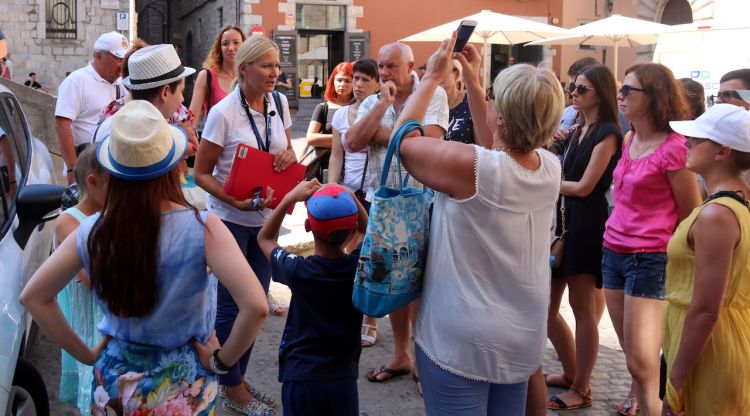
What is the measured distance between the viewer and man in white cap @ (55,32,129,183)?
5.89 metres

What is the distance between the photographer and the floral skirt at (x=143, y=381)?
98.4 inches

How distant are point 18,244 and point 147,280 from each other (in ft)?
5.75

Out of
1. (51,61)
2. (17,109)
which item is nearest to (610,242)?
(17,109)

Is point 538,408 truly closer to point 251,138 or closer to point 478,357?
point 478,357

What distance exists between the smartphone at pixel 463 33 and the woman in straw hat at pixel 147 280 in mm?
1155

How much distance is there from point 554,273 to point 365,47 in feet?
73.0

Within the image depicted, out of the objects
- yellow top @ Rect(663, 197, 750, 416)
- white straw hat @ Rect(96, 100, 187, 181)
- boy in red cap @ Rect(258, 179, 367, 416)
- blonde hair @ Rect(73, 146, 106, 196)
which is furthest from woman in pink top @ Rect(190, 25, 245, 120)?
yellow top @ Rect(663, 197, 750, 416)

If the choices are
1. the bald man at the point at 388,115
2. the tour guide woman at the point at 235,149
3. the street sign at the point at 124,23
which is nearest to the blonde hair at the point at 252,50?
the tour guide woman at the point at 235,149

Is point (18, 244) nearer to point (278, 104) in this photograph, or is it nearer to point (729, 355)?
point (278, 104)

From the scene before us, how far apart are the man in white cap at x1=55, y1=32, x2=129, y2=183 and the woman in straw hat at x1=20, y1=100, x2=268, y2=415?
3650 millimetres

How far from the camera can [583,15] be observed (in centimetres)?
2842

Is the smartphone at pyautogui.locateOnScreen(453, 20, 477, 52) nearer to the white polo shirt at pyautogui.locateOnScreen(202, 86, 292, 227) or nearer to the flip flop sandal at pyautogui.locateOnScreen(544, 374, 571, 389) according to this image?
the white polo shirt at pyautogui.locateOnScreen(202, 86, 292, 227)

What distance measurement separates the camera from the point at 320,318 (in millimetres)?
3111

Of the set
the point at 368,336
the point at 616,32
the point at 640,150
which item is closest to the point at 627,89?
the point at 640,150
